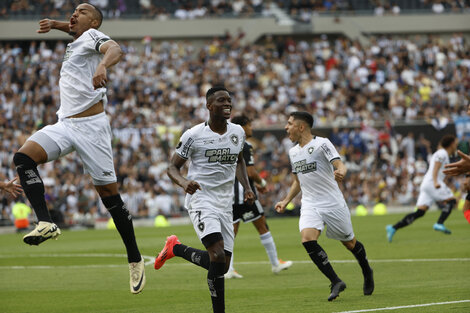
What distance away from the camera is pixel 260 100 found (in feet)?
127

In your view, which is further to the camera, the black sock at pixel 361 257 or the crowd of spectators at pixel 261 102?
the crowd of spectators at pixel 261 102

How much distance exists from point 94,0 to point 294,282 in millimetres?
34510

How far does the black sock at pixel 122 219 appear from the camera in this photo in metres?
9.34

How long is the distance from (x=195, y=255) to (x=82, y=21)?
2.99 m

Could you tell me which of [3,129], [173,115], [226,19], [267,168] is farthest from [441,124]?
[3,129]

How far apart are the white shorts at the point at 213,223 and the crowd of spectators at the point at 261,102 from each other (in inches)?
831

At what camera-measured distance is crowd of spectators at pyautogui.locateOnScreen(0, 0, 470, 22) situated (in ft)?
145

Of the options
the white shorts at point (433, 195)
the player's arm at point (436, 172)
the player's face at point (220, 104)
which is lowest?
the white shorts at point (433, 195)

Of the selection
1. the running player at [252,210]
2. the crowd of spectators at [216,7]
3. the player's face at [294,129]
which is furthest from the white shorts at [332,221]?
the crowd of spectators at [216,7]

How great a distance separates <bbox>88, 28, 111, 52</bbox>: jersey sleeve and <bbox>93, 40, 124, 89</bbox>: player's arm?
9 cm

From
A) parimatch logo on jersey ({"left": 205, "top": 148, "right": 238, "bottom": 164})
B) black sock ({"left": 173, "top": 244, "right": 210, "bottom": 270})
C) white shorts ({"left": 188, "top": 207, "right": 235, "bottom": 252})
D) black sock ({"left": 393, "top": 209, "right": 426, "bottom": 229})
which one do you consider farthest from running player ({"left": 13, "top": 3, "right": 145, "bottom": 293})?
black sock ({"left": 393, "top": 209, "right": 426, "bottom": 229})

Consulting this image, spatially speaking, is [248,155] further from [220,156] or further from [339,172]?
[220,156]

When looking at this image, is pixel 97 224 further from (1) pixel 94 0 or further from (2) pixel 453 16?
(2) pixel 453 16

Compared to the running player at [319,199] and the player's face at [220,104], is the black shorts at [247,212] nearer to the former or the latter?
the running player at [319,199]
